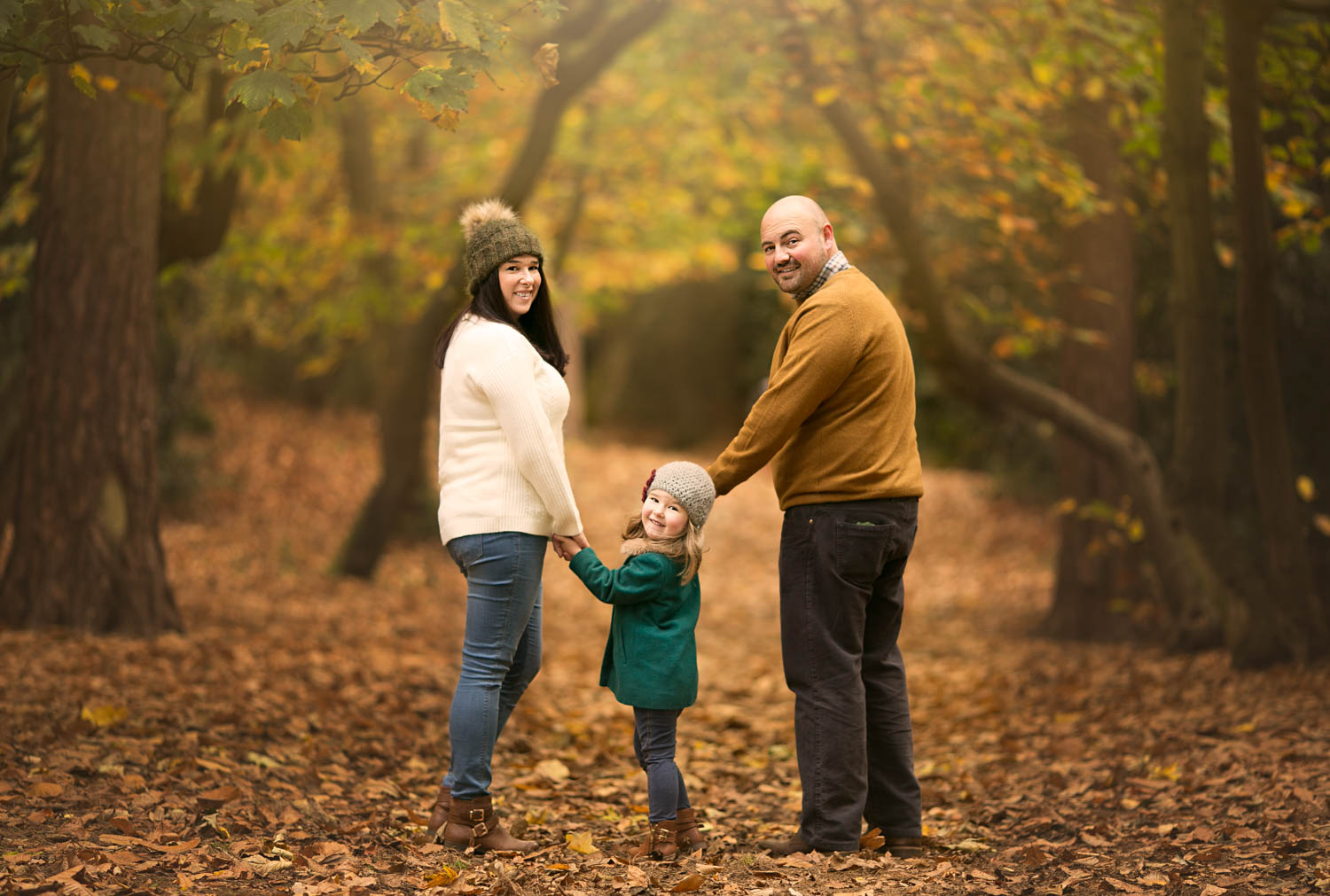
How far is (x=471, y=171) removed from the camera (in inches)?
531

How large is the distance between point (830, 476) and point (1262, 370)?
3.61 metres

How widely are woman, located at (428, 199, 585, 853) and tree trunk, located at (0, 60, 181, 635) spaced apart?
355 cm

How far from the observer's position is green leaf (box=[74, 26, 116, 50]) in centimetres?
416

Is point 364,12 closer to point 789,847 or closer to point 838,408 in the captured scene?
point 838,408

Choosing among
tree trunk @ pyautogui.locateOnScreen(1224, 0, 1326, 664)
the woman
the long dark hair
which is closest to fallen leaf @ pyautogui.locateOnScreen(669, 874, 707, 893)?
the woman

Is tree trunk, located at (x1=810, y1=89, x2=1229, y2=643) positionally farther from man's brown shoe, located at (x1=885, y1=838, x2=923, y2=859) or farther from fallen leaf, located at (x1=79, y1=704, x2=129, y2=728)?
fallen leaf, located at (x1=79, y1=704, x2=129, y2=728)

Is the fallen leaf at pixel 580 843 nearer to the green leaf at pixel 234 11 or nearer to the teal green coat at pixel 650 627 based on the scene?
the teal green coat at pixel 650 627

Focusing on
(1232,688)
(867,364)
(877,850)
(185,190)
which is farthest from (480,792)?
(185,190)

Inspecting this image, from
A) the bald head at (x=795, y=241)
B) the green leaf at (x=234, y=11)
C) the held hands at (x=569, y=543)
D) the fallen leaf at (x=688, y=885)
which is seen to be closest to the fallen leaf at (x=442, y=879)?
the fallen leaf at (x=688, y=885)

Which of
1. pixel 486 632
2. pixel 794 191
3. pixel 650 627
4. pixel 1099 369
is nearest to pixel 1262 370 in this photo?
pixel 1099 369

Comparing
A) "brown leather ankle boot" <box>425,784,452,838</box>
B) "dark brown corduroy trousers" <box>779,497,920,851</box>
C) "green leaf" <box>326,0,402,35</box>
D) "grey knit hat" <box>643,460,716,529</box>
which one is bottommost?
"brown leather ankle boot" <box>425,784,452,838</box>

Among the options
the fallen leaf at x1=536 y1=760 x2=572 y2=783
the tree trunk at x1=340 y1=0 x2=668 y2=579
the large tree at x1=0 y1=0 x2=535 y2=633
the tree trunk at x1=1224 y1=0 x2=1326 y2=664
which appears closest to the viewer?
the fallen leaf at x1=536 y1=760 x2=572 y2=783

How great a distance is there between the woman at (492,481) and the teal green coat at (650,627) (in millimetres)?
238

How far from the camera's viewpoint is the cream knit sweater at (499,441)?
3906mm
